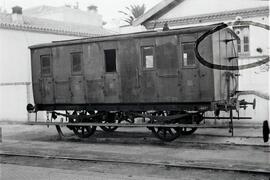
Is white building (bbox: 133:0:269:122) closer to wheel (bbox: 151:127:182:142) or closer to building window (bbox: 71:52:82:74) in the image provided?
wheel (bbox: 151:127:182:142)

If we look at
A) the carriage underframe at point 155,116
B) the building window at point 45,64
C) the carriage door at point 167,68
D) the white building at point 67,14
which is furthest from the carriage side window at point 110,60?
the white building at point 67,14

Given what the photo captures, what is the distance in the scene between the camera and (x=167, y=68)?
11.1 m

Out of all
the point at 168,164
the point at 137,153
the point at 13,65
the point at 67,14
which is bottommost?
the point at 137,153

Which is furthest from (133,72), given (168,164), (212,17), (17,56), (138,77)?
(17,56)

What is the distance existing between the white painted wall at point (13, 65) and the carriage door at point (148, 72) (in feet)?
29.3

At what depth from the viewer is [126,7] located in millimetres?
47688

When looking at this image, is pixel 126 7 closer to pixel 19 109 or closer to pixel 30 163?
pixel 19 109

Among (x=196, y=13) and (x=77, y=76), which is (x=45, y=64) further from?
(x=196, y=13)

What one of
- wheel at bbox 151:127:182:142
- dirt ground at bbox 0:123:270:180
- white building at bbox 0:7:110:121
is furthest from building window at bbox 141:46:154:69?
white building at bbox 0:7:110:121

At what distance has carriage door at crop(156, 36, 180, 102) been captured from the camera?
36.0 ft

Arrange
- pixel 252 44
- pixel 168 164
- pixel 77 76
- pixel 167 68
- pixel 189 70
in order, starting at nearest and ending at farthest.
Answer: pixel 168 164
pixel 189 70
pixel 167 68
pixel 77 76
pixel 252 44

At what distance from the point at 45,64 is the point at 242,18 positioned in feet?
24.6

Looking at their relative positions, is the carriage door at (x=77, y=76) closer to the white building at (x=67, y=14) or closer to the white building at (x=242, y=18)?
the white building at (x=242, y=18)

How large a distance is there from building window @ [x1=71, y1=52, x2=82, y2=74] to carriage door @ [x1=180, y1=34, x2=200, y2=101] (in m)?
3.35
